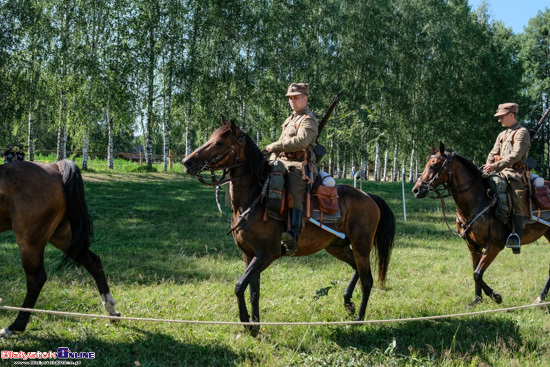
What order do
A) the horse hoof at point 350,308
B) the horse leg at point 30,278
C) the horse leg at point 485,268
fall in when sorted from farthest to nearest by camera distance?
the horse leg at point 485,268, the horse hoof at point 350,308, the horse leg at point 30,278

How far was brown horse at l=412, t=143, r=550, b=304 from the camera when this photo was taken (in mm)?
6852

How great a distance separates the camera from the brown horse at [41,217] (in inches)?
195

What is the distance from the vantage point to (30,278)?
16.4ft

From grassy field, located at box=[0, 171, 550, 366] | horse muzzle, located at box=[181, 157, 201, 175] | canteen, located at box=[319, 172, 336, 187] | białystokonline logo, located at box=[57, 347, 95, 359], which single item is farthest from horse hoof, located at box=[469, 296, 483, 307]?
białystokonline logo, located at box=[57, 347, 95, 359]

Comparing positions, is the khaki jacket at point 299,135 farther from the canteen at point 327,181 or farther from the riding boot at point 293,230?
the riding boot at point 293,230

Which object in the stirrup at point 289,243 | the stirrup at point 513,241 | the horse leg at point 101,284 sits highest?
the stirrup at point 289,243

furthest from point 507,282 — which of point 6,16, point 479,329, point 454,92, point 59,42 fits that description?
point 454,92

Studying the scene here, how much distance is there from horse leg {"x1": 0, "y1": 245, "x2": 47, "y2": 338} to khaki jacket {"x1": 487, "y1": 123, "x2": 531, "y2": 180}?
6741 millimetres

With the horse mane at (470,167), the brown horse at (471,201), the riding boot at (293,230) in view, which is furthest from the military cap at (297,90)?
the horse mane at (470,167)

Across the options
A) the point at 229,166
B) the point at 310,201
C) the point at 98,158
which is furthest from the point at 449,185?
the point at 98,158

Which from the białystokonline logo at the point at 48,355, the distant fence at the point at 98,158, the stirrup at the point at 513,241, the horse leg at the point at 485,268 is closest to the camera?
the białystokonline logo at the point at 48,355

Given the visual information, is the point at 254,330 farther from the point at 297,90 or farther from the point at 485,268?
the point at 485,268

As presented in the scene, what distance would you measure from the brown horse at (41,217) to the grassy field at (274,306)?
65 centimetres

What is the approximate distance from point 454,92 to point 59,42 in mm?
29779
